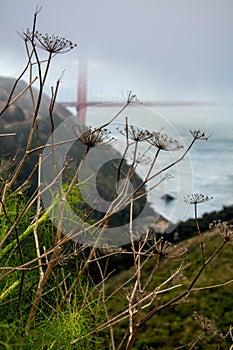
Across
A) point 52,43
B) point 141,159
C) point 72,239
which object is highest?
point 52,43

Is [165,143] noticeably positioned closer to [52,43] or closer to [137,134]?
[137,134]

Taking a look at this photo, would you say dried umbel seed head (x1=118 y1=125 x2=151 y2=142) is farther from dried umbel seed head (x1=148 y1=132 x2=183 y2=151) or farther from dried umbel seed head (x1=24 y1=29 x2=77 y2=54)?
dried umbel seed head (x1=24 y1=29 x2=77 y2=54)

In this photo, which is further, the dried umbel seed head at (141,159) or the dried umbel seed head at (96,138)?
the dried umbel seed head at (141,159)

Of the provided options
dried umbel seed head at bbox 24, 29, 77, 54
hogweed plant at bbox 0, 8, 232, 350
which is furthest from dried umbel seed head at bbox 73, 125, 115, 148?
dried umbel seed head at bbox 24, 29, 77, 54

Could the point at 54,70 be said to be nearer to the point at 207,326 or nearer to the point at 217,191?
the point at 217,191

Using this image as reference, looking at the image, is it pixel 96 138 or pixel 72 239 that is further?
pixel 72 239

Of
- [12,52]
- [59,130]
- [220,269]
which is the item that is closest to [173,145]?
[59,130]

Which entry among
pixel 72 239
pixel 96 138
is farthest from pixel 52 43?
pixel 72 239

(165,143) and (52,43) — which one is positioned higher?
(52,43)

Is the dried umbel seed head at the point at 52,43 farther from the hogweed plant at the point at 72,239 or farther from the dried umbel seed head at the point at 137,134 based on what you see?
the dried umbel seed head at the point at 137,134

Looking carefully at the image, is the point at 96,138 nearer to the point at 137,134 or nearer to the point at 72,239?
the point at 137,134

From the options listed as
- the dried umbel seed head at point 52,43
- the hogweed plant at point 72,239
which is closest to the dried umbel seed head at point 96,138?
the hogweed plant at point 72,239
